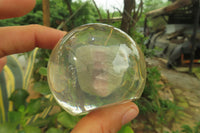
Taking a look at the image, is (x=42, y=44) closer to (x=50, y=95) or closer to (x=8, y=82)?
(x=50, y=95)

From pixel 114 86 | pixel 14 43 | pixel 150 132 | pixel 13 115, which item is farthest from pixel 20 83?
pixel 150 132

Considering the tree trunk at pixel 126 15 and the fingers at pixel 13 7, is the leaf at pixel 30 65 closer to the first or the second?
the fingers at pixel 13 7

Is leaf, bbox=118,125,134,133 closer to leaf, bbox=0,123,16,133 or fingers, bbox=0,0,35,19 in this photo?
leaf, bbox=0,123,16,133

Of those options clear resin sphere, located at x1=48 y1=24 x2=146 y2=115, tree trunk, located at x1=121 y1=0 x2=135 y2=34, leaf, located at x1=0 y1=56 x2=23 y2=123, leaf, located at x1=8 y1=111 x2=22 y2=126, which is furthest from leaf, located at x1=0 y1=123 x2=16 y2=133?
tree trunk, located at x1=121 y1=0 x2=135 y2=34

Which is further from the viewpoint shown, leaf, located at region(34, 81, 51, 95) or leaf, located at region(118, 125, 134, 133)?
leaf, located at region(34, 81, 51, 95)

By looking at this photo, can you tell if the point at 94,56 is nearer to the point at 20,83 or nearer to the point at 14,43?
the point at 14,43

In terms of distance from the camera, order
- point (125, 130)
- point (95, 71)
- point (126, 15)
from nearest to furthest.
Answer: point (95, 71), point (125, 130), point (126, 15)

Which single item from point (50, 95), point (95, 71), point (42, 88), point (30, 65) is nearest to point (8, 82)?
point (30, 65)
